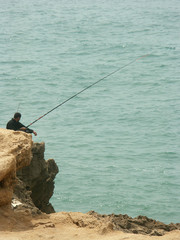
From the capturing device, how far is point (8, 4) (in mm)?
38094

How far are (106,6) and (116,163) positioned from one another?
72.3 feet

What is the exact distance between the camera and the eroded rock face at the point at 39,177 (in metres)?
8.73

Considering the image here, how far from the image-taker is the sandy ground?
578 cm

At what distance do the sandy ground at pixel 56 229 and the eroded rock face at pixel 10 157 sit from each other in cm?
26

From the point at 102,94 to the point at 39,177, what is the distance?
13.5 meters

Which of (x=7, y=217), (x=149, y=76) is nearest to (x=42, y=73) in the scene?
(x=149, y=76)

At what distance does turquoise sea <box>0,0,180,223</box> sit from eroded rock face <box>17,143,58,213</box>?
397 cm

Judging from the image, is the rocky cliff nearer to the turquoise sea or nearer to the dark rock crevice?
the dark rock crevice

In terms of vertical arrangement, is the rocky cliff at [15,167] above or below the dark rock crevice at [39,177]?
above

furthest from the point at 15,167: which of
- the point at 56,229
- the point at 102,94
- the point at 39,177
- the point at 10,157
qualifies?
the point at 102,94

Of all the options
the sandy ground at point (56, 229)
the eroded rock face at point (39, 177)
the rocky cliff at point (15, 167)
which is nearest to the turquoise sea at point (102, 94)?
the eroded rock face at point (39, 177)

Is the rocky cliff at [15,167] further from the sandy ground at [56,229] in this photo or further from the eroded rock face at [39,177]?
the sandy ground at [56,229]

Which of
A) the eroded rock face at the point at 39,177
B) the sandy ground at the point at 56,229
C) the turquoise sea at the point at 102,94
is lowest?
the turquoise sea at the point at 102,94

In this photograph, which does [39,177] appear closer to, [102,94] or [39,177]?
[39,177]
